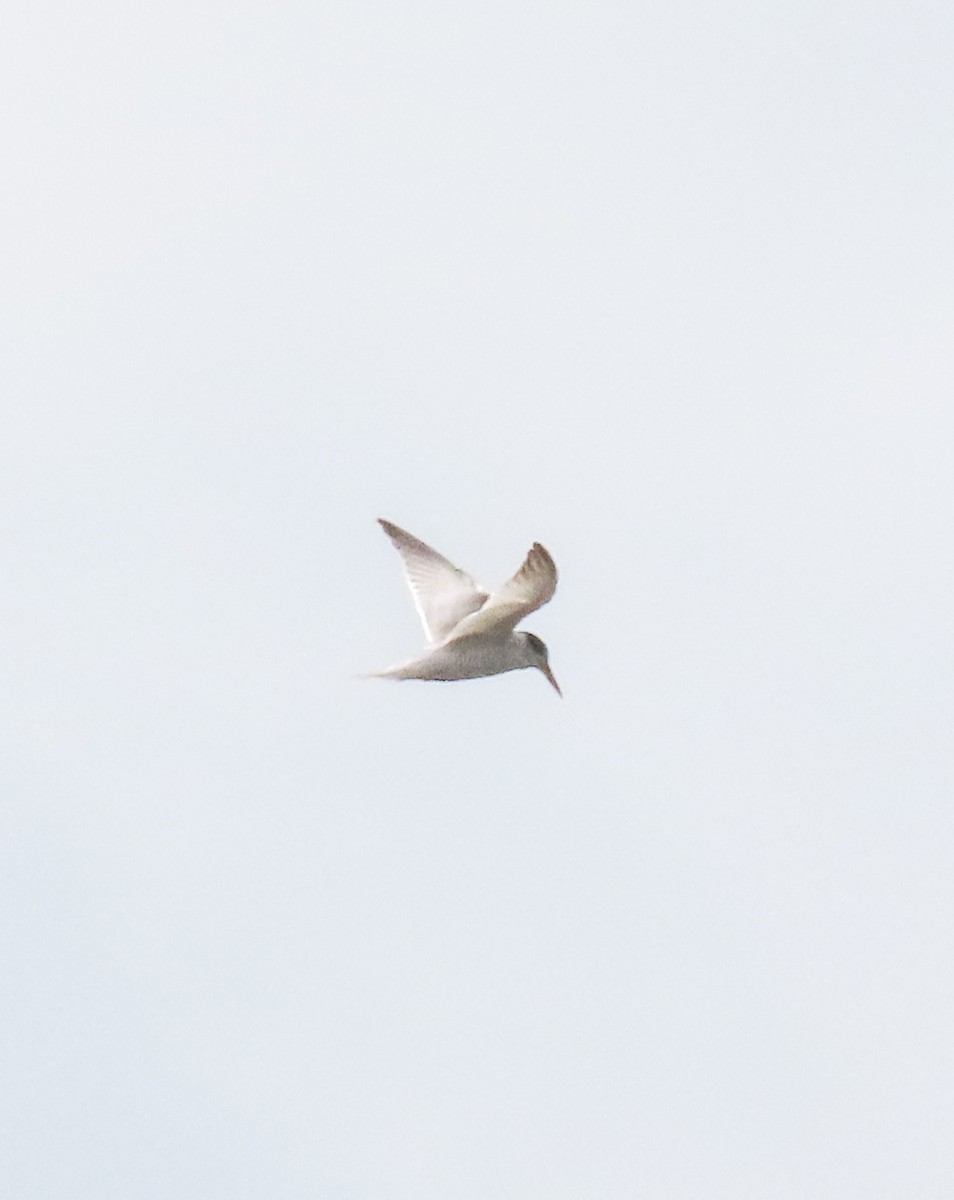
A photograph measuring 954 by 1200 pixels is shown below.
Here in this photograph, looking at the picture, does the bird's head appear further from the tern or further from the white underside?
the white underside

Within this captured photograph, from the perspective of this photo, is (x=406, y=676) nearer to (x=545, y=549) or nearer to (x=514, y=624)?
(x=514, y=624)

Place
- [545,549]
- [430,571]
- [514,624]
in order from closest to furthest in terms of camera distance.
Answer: [545,549]
[514,624]
[430,571]

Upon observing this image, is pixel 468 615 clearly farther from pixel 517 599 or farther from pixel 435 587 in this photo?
pixel 517 599

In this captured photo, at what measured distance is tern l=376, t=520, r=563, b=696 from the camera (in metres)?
20.0

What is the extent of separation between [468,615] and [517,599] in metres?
2.59

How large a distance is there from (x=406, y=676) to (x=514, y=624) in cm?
121

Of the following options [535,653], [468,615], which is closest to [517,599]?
[468,615]

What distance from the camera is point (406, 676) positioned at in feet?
72.4

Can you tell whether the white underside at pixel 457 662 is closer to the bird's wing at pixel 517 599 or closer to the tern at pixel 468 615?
the tern at pixel 468 615

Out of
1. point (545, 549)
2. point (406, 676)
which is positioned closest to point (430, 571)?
point (406, 676)

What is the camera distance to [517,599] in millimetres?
20281

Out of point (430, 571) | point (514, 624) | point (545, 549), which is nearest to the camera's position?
point (545, 549)

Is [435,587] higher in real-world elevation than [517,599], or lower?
higher

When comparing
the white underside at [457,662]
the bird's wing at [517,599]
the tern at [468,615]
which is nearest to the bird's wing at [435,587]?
the tern at [468,615]
